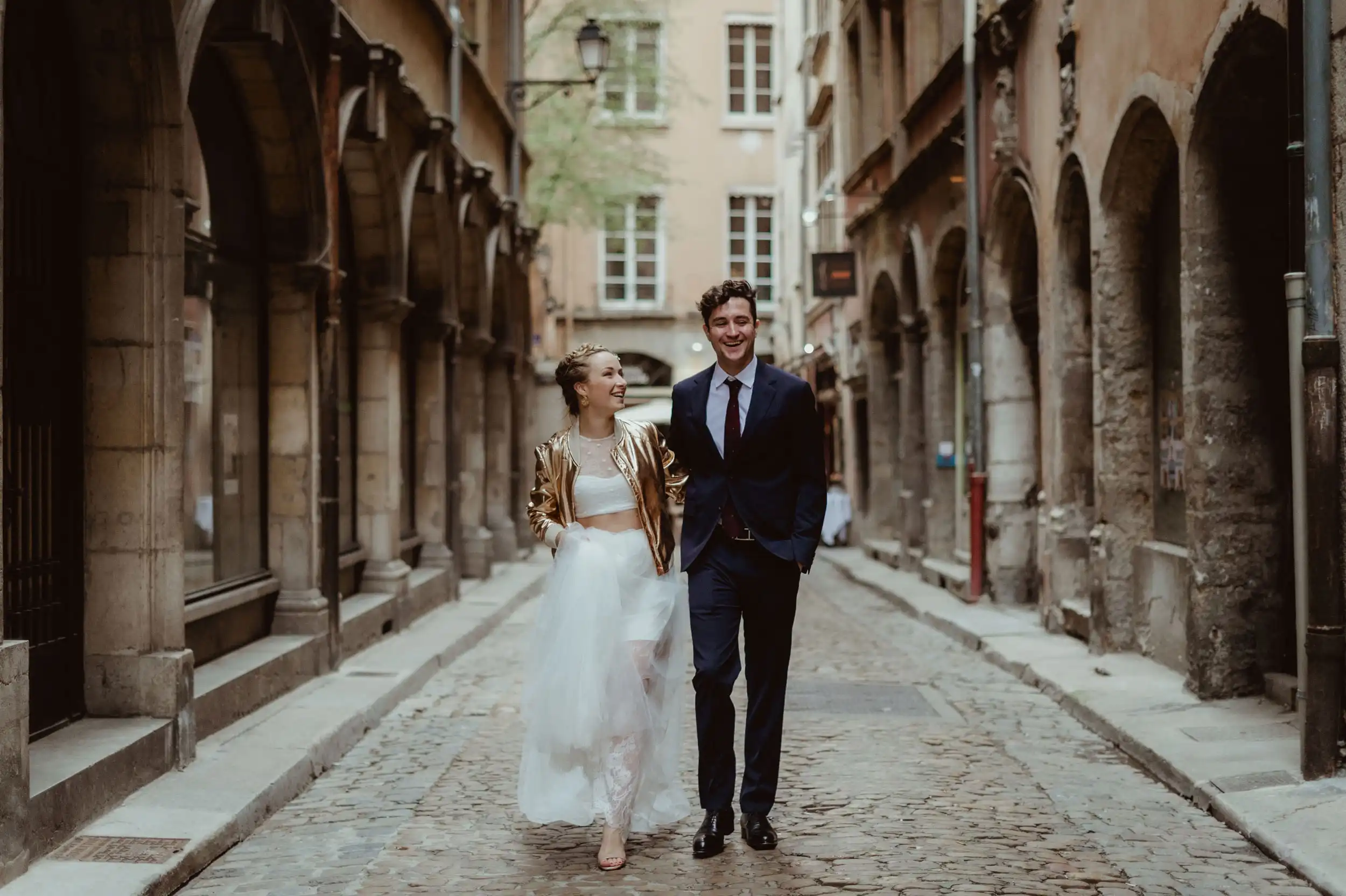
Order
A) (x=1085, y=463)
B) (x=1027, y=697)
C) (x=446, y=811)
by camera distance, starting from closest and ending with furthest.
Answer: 1. (x=446, y=811)
2. (x=1027, y=697)
3. (x=1085, y=463)

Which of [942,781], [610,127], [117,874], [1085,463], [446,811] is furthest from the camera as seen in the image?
[610,127]

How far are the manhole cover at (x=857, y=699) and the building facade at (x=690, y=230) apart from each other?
29212 millimetres

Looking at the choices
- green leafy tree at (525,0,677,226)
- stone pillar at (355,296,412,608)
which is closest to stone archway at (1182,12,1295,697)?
stone pillar at (355,296,412,608)

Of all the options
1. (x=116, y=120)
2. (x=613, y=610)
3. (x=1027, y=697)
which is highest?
(x=116, y=120)

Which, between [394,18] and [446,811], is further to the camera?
[394,18]

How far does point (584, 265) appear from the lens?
4053 centimetres

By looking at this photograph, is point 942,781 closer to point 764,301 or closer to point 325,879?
point 325,879

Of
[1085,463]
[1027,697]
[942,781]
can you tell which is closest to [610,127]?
[1085,463]

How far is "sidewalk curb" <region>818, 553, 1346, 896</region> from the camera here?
18.6 ft

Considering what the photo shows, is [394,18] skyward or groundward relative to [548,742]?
skyward

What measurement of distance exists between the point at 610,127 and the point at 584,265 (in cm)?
720

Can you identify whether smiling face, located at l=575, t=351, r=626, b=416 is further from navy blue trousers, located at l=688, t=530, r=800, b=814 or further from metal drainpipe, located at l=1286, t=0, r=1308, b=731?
metal drainpipe, located at l=1286, t=0, r=1308, b=731

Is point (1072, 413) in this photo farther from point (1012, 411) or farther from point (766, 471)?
point (766, 471)

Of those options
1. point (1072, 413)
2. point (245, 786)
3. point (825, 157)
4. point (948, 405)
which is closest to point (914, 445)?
point (948, 405)
